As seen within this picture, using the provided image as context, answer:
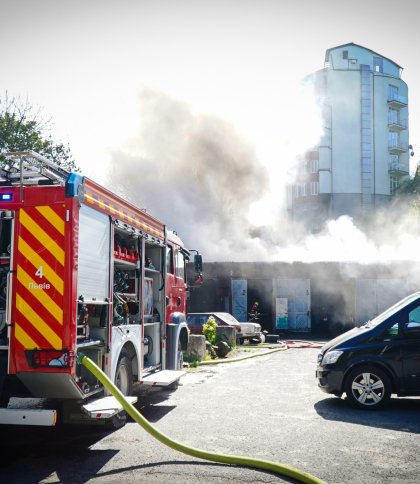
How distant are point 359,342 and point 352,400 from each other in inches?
33.2

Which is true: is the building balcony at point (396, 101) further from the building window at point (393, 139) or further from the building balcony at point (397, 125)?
the building window at point (393, 139)

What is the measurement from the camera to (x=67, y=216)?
5.73 meters

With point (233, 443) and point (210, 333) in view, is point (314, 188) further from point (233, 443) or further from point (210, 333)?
point (233, 443)

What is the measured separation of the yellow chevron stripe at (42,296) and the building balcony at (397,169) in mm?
49799

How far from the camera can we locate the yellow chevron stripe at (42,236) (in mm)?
5691

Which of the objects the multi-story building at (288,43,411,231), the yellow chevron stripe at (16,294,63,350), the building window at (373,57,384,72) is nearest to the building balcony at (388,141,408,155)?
the multi-story building at (288,43,411,231)

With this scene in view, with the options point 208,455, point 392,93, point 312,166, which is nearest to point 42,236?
point 208,455

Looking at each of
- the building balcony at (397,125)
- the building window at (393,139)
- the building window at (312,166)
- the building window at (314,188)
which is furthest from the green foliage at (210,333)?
the building balcony at (397,125)

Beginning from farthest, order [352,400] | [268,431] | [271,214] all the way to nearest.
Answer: [271,214]
[352,400]
[268,431]

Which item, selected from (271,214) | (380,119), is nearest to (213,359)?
(271,214)

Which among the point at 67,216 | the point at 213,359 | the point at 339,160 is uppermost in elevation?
the point at 339,160

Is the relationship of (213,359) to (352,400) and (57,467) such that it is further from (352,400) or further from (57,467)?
(57,467)

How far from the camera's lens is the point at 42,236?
18.8 ft

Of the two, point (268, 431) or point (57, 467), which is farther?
point (268, 431)
